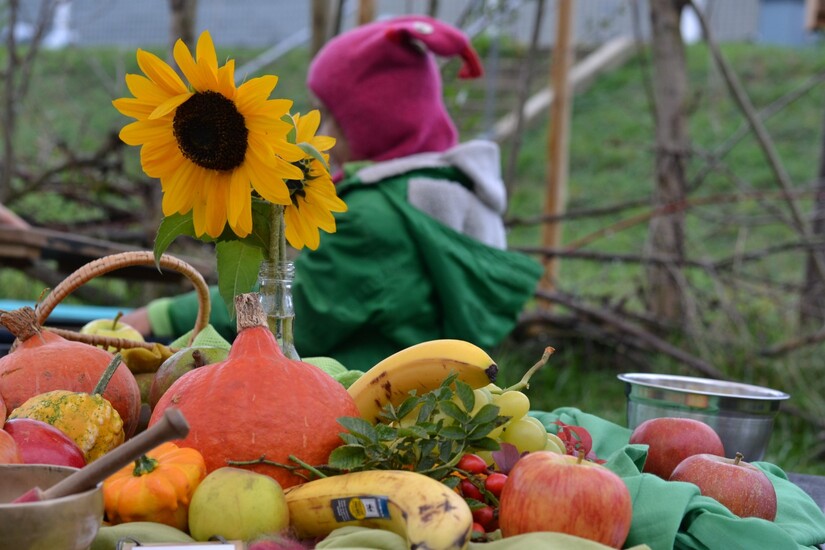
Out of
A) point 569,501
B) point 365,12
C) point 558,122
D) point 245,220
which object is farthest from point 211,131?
point 558,122

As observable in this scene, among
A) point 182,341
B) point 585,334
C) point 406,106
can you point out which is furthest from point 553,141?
point 182,341

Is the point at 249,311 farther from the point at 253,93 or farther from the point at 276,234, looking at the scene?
the point at 253,93

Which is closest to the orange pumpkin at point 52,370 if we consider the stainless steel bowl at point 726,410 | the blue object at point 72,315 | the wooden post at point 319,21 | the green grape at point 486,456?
the green grape at point 486,456

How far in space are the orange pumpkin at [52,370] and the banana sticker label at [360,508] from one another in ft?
1.34

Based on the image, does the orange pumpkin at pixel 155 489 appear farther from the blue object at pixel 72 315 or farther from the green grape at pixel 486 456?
the blue object at pixel 72 315

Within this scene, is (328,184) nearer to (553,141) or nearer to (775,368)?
(775,368)

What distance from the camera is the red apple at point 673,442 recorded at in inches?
55.7

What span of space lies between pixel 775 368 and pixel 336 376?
140 inches

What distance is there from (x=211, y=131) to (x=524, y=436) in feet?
1.72

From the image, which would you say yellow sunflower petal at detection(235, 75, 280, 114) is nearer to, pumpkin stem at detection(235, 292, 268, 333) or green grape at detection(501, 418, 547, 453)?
pumpkin stem at detection(235, 292, 268, 333)

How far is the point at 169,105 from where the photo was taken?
118 centimetres

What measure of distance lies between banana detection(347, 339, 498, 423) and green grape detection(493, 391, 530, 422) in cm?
3

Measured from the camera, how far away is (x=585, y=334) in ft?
16.2

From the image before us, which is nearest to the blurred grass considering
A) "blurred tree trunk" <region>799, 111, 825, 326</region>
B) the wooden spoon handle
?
"blurred tree trunk" <region>799, 111, 825, 326</region>
